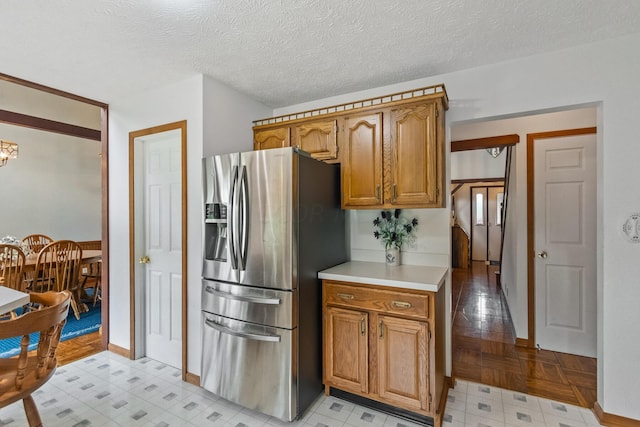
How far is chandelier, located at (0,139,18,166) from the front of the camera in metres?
4.17

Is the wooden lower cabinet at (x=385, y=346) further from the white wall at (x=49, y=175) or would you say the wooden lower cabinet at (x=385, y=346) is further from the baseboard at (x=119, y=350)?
the white wall at (x=49, y=175)

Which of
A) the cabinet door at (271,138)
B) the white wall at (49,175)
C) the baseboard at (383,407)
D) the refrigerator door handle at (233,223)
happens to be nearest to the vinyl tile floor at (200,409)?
the baseboard at (383,407)

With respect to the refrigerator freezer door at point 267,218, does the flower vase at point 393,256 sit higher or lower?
lower

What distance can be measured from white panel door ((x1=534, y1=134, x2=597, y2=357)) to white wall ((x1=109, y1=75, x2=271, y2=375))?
117 inches

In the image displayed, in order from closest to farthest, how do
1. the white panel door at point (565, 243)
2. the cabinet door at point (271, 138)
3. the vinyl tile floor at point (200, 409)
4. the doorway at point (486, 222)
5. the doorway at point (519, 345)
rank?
the vinyl tile floor at point (200, 409) → the doorway at point (519, 345) → the cabinet door at point (271, 138) → the white panel door at point (565, 243) → the doorway at point (486, 222)

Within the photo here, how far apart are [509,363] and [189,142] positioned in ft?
11.4

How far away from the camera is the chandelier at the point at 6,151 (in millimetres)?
4172

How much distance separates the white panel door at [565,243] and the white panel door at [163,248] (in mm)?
3523

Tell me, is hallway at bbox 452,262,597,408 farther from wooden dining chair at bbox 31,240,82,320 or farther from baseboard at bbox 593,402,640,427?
wooden dining chair at bbox 31,240,82,320

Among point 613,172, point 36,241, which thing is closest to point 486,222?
point 613,172

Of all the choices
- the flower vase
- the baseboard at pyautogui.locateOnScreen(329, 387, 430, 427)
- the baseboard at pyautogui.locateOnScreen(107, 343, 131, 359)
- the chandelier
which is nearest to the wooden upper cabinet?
the flower vase

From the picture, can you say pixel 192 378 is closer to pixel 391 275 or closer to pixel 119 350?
pixel 119 350

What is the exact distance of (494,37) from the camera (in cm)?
197

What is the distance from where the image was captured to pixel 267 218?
2105 mm
